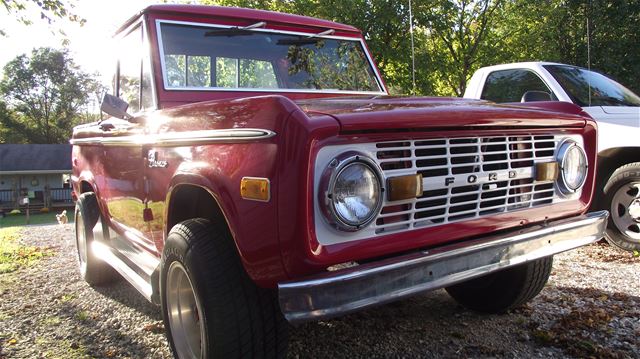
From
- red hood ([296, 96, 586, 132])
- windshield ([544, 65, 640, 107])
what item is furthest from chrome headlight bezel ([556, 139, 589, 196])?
windshield ([544, 65, 640, 107])

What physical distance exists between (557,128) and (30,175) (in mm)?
48579

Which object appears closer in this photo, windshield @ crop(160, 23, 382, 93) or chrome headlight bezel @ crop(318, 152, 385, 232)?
chrome headlight bezel @ crop(318, 152, 385, 232)

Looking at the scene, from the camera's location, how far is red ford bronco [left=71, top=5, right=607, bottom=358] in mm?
1874

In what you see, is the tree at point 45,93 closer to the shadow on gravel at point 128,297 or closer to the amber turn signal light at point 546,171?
the shadow on gravel at point 128,297

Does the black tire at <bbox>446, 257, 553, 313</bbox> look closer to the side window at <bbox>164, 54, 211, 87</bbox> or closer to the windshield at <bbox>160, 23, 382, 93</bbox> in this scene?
the windshield at <bbox>160, 23, 382, 93</bbox>

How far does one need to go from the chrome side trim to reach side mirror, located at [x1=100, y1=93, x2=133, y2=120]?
0.18 meters

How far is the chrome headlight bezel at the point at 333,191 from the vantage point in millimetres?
1859

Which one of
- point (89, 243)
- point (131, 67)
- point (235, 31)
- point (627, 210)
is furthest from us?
point (627, 210)

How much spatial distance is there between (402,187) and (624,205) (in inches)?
166

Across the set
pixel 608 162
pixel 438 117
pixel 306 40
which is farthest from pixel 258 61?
pixel 608 162

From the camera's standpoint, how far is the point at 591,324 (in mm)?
3207

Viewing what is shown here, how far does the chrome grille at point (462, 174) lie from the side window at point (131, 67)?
6.96ft

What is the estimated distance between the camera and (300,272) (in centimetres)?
188

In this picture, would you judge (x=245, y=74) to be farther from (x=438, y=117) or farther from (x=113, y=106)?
(x=438, y=117)
